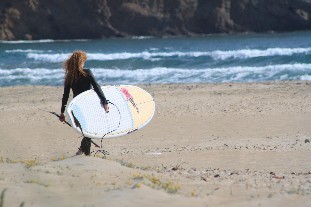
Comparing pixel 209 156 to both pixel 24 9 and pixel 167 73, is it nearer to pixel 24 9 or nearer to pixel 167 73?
pixel 167 73

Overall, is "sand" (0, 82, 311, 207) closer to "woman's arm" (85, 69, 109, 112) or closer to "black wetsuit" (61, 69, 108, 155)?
"black wetsuit" (61, 69, 108, 155)

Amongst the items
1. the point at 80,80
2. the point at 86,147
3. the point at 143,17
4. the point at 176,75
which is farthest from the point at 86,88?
the point at 143,17

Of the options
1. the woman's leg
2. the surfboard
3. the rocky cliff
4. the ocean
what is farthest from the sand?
the rocky cliff

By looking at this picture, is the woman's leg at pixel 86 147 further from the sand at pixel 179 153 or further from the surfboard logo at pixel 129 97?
the surfboard logo at pixel 129 97

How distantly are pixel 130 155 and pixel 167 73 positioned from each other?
1471cm

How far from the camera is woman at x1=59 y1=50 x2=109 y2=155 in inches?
311

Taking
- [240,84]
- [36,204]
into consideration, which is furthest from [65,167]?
[240,84]

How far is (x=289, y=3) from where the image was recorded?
2329 inches

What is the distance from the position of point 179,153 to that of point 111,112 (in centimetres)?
150

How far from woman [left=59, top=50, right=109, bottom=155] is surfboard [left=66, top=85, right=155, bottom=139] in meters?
0.09

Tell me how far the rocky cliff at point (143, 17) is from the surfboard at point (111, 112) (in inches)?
1867

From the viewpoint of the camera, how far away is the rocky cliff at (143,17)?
2215 inches

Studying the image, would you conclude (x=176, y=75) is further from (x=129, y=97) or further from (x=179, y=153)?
(x=129, y=97)

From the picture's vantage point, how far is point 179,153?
31.1ft
